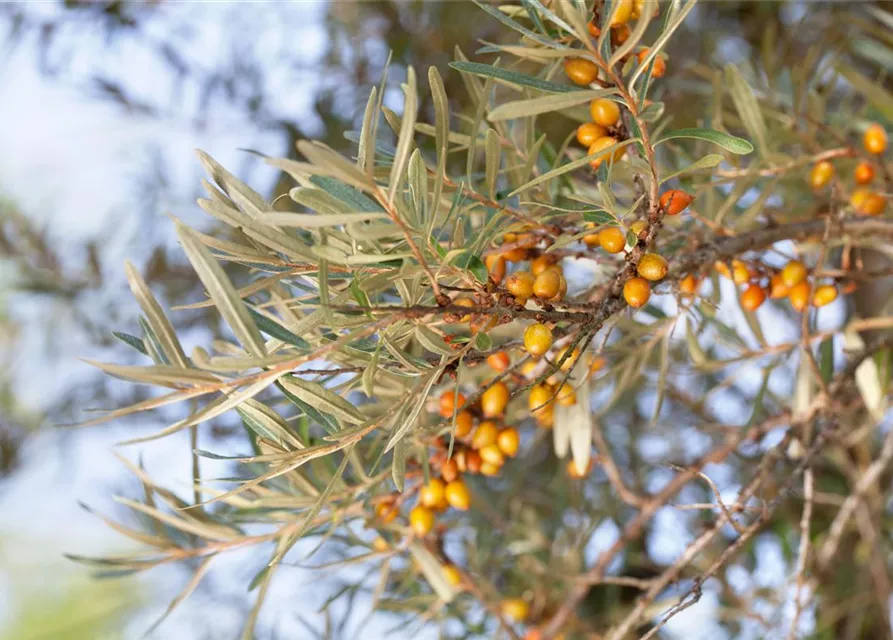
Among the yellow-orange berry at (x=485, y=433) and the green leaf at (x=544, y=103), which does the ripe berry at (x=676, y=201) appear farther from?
the yellow-orange berry at (x=485, y=433)

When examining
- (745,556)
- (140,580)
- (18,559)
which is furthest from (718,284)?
(18,559)

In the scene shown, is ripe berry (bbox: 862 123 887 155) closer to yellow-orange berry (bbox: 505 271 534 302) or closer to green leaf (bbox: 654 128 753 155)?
green leaf (bbox: 654 128 753 155)

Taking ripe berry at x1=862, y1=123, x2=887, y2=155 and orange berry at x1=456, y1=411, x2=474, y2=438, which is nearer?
orange berry at x1=456, y1=411, x2=474, y2=438

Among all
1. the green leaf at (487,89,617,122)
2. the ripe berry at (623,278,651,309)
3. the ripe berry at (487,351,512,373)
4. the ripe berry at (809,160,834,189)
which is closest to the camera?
the green leaf at (487,89,617,122)

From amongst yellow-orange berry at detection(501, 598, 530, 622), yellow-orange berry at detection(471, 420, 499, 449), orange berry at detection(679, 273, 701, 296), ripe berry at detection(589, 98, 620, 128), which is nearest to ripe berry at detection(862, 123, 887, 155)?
orange berry at detection(679, 273, 701, 296)

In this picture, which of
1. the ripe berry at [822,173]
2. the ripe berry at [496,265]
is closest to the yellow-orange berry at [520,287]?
the ripe berry at [496,265]

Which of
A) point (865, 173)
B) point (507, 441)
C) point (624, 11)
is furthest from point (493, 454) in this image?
point (865, 173)

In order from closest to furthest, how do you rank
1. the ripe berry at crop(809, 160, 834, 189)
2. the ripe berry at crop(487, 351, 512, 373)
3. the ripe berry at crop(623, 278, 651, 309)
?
the ripe berry at crop(623, 278, 651, 309)
the ripe berry at crop(487, 351, 512, 373)
the ripe berry at crop(809, 160, 834, 189)
